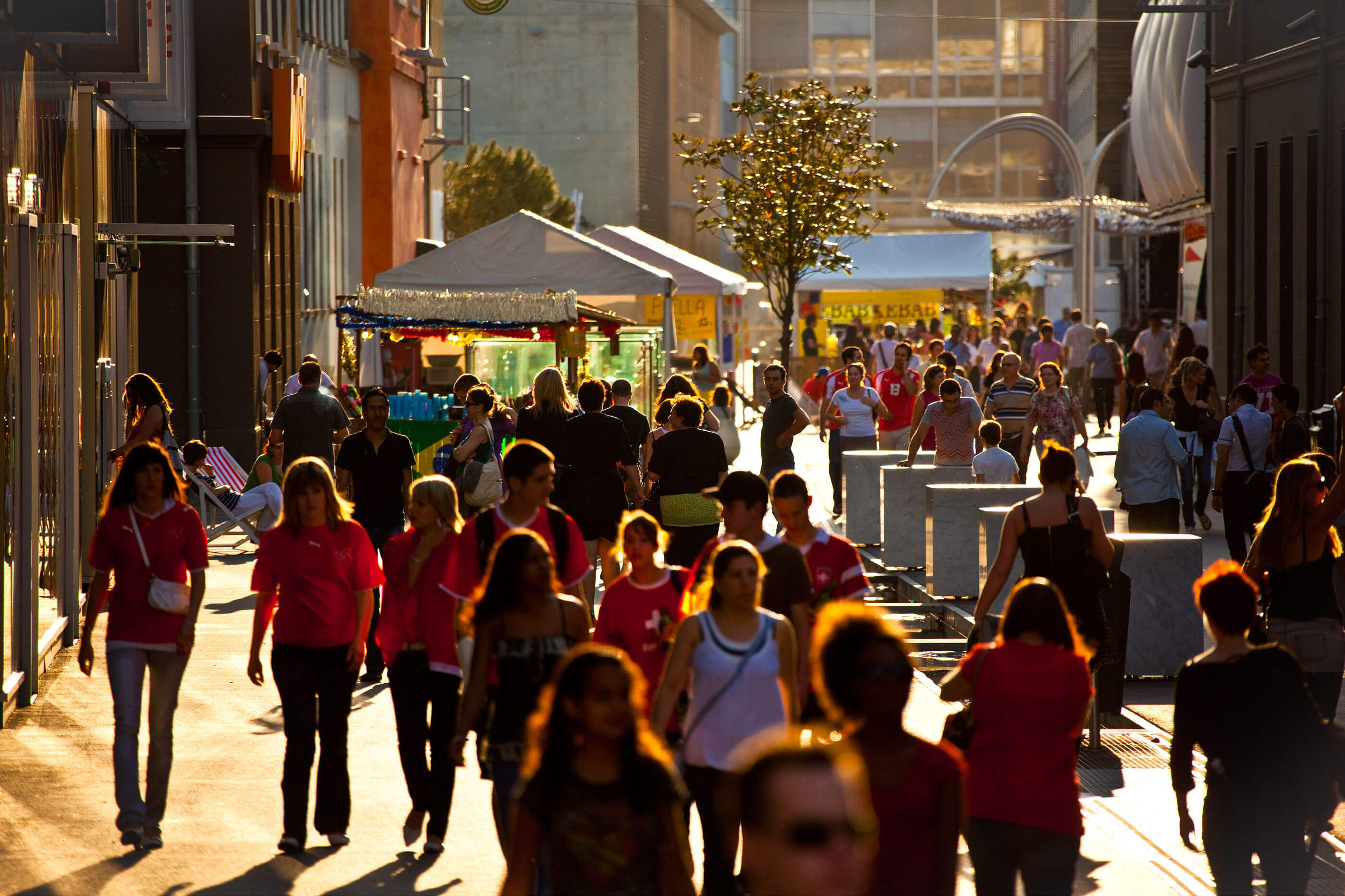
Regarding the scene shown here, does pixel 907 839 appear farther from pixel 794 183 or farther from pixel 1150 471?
pixel 794 183

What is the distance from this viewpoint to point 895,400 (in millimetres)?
20031

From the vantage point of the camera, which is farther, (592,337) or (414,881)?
(592,337)

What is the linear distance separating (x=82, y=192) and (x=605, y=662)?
33.7ft

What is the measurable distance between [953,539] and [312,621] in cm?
752

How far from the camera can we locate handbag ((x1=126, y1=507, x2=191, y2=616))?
7270mm

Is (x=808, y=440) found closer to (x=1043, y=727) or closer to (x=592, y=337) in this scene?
Result: (x=592, y=337)

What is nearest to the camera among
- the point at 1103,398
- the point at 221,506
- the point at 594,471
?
the point at 594,471

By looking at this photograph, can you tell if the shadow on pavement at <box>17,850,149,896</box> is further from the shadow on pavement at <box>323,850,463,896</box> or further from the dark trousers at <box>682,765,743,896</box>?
the dark trousers at <box>682,765,743,896</box>

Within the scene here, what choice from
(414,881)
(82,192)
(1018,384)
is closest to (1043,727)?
(414,881)

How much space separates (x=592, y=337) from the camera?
85.5 feet

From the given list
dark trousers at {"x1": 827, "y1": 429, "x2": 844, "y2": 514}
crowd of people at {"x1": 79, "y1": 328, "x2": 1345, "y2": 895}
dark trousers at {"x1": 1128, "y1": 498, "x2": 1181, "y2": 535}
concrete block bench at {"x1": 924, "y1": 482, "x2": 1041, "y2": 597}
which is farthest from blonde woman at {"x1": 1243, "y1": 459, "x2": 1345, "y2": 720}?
dark trousers at {"x1": 827, "y1": 429, "x2": 844, "y2": 514}

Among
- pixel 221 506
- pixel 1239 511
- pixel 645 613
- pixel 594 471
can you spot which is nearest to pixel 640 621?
pixel 645 613

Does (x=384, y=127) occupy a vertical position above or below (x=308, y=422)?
above

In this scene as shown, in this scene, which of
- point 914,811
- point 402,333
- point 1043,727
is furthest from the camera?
point 402,333
